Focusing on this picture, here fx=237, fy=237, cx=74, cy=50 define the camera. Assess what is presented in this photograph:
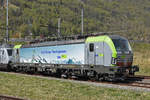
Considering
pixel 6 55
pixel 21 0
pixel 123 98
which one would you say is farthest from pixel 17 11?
pixel 123 98

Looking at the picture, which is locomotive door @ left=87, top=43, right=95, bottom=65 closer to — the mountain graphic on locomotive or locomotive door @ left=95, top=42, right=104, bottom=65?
the mountain graphic on locomotive

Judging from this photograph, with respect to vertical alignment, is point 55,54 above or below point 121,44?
below

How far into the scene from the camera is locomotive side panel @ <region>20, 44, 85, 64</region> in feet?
62.0

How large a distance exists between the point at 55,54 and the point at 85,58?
13.9ft

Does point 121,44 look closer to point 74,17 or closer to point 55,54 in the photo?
point 55,54

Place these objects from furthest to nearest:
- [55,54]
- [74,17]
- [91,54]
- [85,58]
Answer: [74,17] < [55,54] < [85,58] < [91,54]

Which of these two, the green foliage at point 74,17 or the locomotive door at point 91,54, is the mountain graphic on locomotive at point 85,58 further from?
the green foliage at point 74,17

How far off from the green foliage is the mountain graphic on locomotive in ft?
108

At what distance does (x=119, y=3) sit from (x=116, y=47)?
18163 cm

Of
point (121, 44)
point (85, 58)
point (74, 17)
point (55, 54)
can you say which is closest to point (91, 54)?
point (85, 58)

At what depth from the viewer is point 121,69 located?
15688mm

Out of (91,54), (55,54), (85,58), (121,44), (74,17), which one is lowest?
(85,58)

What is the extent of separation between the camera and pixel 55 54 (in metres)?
A: 21.5

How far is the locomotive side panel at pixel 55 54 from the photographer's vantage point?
1891cm
